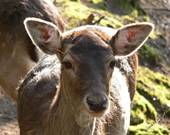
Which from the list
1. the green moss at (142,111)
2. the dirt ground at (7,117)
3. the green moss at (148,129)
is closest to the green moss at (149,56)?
the green moss at (142,111)

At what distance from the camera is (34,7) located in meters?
7.81

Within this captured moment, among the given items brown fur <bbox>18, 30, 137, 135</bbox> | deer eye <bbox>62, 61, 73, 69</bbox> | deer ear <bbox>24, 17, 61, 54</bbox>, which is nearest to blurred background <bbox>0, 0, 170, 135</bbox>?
brown fur <bbox>18, 30, 137, 135</bbox>

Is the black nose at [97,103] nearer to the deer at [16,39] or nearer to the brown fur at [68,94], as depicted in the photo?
the brown fur at [68,94]

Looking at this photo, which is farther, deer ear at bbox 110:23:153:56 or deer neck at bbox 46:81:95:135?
deer ear at bbox 110:23:153:56

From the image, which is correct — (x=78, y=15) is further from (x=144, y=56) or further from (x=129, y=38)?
(x=129, y=38)

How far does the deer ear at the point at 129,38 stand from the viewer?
560 cm

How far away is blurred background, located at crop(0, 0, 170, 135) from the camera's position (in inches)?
359

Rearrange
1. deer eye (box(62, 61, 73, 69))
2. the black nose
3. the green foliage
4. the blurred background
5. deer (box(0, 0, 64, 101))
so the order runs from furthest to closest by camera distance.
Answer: the green foliage, the blurred background, deer (box(0, 0, 64, 101)), deer eye (box(62, 61, 73, 69)), the black nose

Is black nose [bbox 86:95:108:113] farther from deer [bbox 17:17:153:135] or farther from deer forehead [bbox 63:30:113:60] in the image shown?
deer forehead [bbox 63:30:113:60]

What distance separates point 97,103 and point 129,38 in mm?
1045

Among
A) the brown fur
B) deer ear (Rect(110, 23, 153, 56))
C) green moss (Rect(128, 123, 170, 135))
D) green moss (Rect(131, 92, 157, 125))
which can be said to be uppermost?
deer ear (Rect(110, 23, 153, 56))

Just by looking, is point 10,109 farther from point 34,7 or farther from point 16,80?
point 34,7

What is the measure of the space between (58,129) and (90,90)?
2.58 ft

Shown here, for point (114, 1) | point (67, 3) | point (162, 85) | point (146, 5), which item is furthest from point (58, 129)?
point (146, 5)
